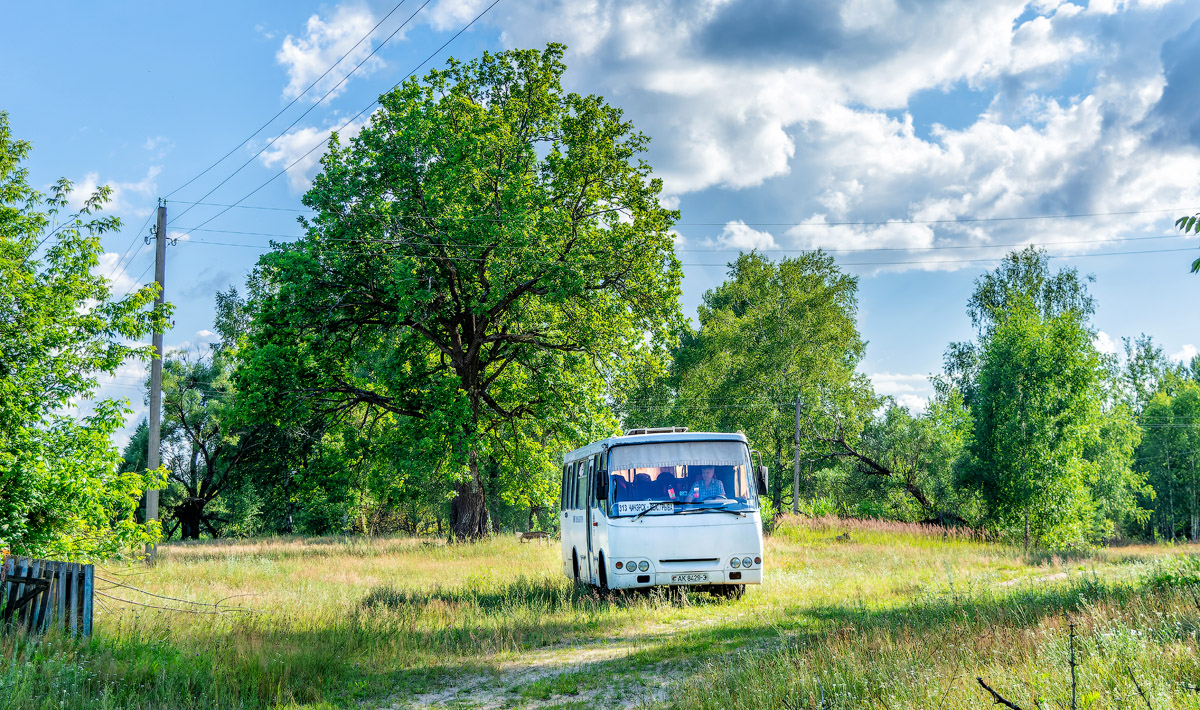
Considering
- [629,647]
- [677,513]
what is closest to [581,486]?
[677,513]

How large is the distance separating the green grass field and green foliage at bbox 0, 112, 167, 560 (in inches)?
62.3

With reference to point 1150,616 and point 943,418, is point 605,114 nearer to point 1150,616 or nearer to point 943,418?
point 1150,616

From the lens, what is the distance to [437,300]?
25766mm

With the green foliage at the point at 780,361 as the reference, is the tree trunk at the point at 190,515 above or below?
below

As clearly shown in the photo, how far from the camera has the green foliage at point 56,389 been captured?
38.9 ft

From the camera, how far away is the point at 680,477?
42.5 feet

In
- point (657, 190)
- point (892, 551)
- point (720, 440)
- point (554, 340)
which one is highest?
point (657, 190)

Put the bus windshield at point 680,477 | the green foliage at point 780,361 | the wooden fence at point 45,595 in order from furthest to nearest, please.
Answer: the green foliage at point 780,361, the bus windshield at point 680,477, the wooden fence at point 45,595

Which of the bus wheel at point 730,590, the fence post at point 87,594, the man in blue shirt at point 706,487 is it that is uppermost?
the man in blue shirt at point 706,487

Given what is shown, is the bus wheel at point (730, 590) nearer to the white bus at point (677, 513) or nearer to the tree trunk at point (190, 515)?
the white bus at point (677, 513)

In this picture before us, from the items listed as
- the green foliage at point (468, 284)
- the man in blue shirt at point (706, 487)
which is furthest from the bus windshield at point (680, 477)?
the green foliage at point (468, 284)

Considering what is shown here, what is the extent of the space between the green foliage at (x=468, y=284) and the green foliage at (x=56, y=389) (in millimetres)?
8765

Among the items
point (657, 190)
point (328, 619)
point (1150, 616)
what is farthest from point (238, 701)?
point (657, 190)

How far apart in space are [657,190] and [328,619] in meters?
18.2
